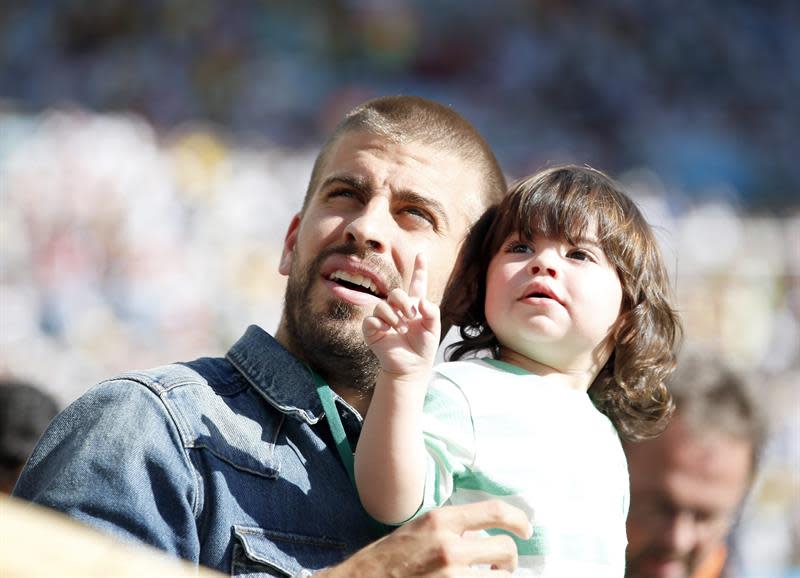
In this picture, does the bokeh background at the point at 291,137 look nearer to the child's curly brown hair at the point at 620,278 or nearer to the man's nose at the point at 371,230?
the child's curly brown hair at the point at 620,278

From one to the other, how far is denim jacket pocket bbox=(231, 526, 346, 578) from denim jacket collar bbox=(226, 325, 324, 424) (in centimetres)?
22

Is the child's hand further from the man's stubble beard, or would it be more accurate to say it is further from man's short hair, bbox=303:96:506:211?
man's short hair, bbox=303:96:506:211

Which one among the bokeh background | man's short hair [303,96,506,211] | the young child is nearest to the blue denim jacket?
the young child

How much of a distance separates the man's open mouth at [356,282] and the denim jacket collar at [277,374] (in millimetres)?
165

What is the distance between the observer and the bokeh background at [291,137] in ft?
23.3

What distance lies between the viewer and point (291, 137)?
307 inches

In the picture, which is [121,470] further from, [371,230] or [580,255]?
[580,255]

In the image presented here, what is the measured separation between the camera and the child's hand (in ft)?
5.29

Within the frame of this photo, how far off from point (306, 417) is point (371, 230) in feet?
1.24

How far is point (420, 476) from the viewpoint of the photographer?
1626 millimetres

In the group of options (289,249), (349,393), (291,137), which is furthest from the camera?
(291,137)

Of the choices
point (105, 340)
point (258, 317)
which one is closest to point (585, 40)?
point (258, 317)

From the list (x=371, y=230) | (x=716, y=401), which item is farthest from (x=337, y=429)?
(x=716, y=401)

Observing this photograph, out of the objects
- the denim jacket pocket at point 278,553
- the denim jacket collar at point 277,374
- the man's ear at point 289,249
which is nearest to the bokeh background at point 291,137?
the man's ear at point 289,249
